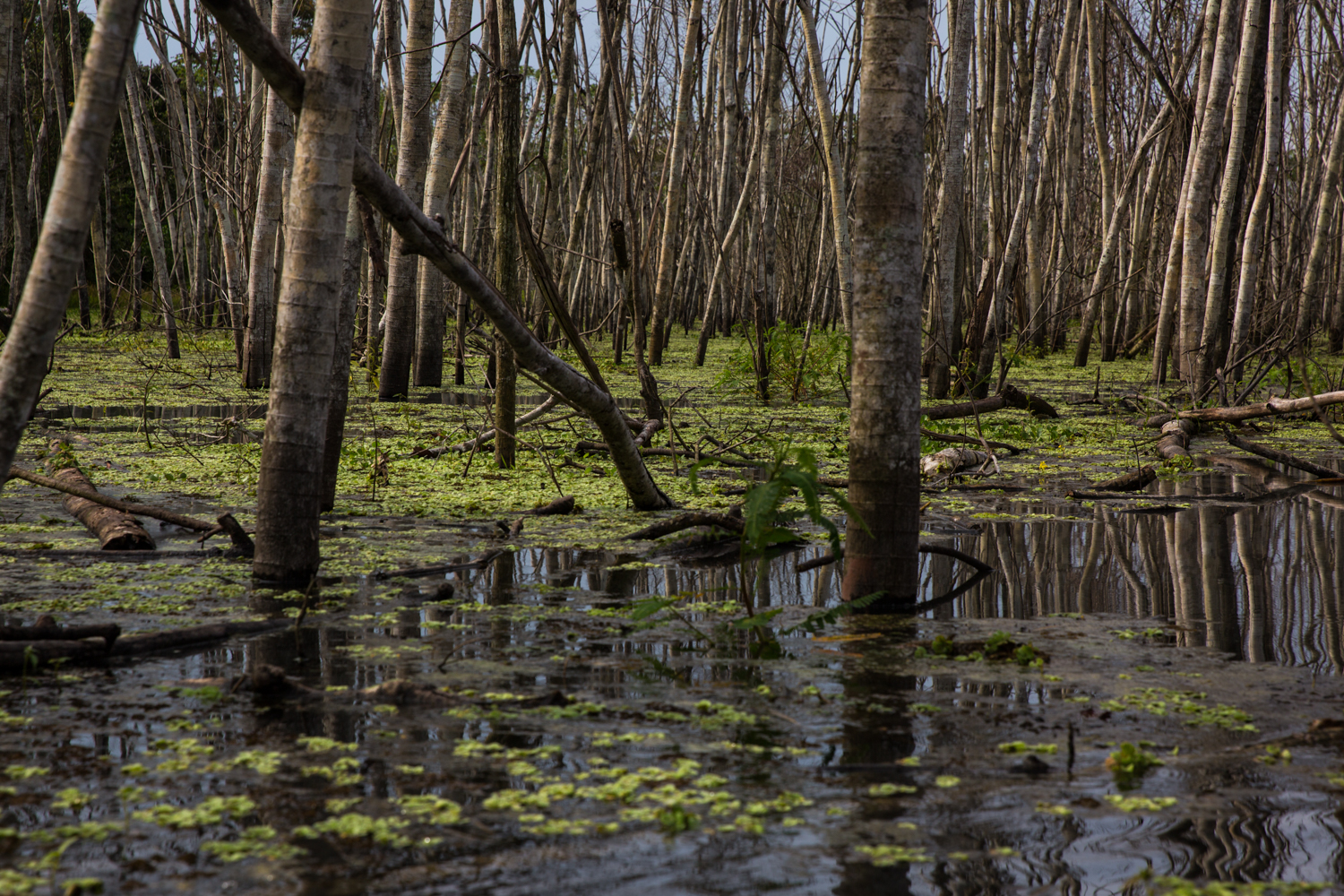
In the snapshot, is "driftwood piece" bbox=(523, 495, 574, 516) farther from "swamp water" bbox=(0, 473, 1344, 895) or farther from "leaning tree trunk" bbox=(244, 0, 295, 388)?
"leaning tree trunk" bbox=(244, 0, 295, 388)

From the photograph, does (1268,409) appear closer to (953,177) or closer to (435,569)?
(953,177)

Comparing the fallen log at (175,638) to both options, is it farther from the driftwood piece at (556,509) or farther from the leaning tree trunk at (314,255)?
the driftwood piece at (556,509)

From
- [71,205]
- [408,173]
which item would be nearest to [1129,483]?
[408,173]

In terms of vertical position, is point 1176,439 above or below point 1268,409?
below

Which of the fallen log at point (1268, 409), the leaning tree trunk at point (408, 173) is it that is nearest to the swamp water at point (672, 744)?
the leaning tree trunk at point (408, 173)

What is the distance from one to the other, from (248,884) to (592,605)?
1.63 metres

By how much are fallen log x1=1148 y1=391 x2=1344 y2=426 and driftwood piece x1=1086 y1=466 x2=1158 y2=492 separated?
93 centimetres

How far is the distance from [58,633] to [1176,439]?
591cm

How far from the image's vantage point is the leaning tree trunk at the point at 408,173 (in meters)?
5.34

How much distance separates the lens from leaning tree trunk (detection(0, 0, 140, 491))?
74.9 inches

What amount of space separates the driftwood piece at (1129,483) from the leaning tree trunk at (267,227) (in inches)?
198

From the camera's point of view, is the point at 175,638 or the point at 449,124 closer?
the point at 175,638

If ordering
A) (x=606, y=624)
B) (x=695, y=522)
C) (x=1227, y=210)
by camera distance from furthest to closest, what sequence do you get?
(x=1227, y=210), (x=695, y=522), (x=606, y=624)

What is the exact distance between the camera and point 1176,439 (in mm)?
6281
